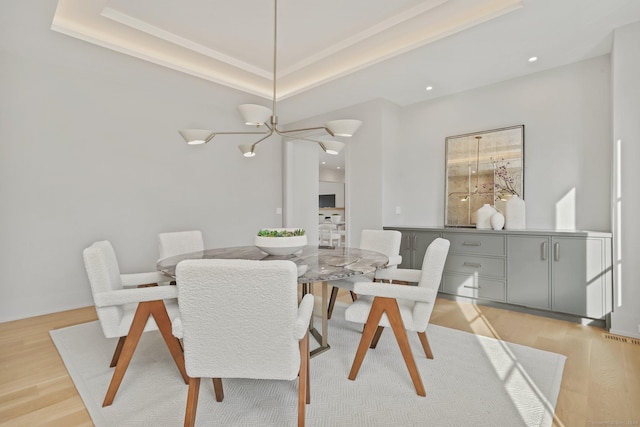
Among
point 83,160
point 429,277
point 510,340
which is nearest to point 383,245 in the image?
point 429,277

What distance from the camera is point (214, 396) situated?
1.74 meters

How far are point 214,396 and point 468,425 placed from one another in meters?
1.32

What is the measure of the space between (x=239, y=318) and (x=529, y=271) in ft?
10.0

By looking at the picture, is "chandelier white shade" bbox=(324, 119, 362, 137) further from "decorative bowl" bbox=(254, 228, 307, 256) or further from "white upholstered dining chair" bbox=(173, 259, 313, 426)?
"white upholstered dining chair" bbox=(173, 259, 313, 426)

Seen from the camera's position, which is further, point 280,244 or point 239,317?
point 280,244

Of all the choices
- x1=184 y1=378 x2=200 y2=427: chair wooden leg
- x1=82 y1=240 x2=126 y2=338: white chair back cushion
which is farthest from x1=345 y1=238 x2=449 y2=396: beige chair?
x1=82 y1=240 x2=126 y2=338: white chair back cushion

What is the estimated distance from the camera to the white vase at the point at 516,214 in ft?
11.0

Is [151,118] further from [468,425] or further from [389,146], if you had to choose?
[468,425]

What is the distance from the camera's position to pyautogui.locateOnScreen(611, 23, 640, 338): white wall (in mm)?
2520

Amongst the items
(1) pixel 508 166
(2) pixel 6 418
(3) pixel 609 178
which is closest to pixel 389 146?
(1) pixel 508 166

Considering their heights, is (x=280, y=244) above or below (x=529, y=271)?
above

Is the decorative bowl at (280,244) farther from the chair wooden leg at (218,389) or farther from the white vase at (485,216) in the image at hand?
the white vase at (485,216)

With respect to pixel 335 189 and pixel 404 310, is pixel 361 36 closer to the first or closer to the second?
pixel 404 310

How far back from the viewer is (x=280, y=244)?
2186mm
